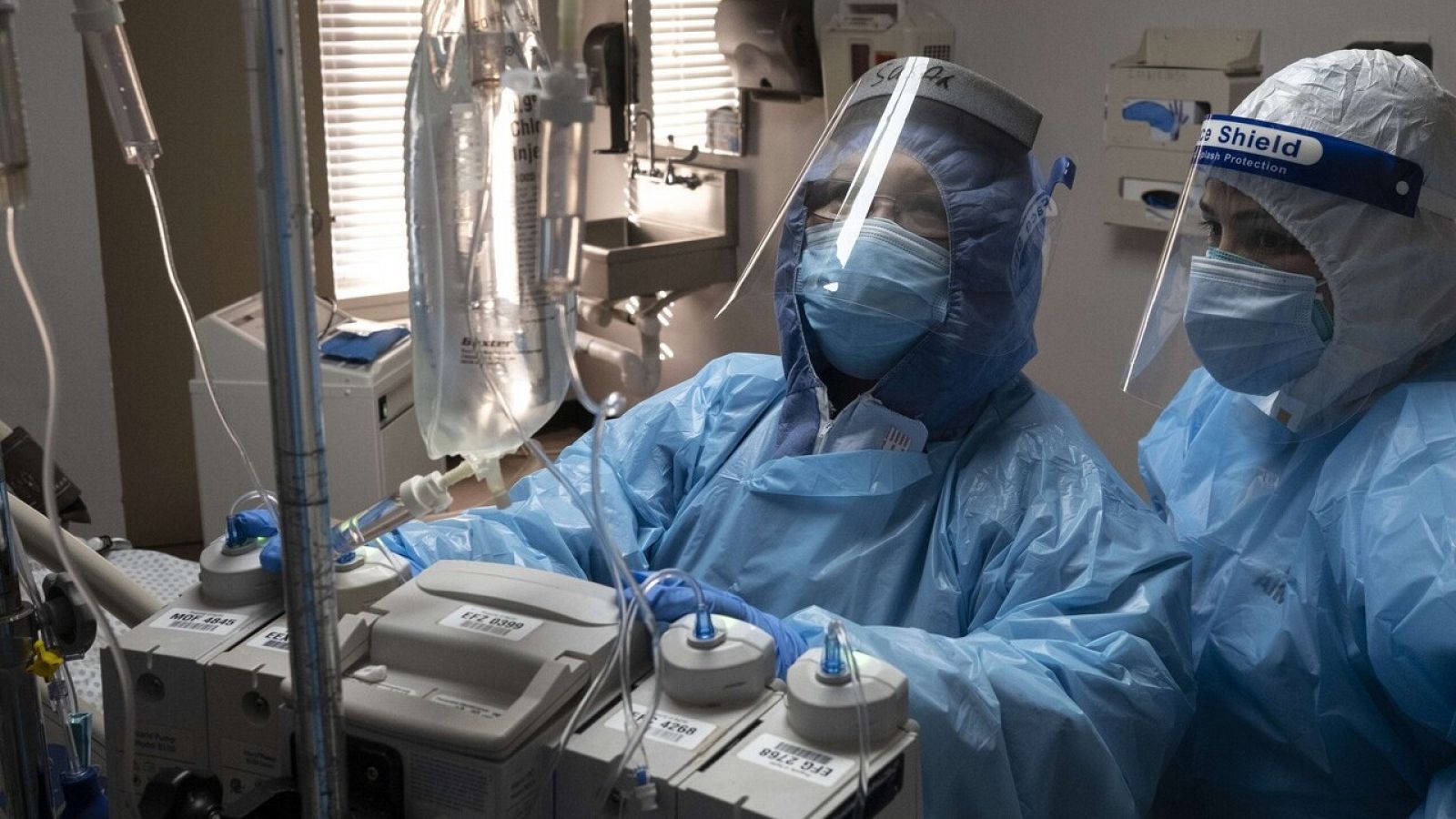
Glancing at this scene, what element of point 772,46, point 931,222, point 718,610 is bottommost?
point 718,610

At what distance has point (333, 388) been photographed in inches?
112

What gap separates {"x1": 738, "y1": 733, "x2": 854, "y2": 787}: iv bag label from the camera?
2.75 ft

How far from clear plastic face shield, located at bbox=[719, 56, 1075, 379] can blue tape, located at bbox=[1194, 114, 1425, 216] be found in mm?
249

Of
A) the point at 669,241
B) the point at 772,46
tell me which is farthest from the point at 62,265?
the point at 772,46

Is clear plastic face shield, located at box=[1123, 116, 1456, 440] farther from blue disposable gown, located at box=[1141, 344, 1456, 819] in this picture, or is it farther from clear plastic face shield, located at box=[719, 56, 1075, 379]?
clear plastic face shield, located at box=[719, 56, 1075, 379]

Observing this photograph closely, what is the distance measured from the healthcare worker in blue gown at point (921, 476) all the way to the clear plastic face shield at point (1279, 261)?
0.21 m

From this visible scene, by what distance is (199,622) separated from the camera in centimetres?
108

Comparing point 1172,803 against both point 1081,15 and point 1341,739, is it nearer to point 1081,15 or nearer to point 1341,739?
point 1341,739

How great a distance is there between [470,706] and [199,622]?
299 mm

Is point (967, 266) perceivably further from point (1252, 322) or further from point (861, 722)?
point (861, 722)

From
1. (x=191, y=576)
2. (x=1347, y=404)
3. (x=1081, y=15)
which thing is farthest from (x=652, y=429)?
(x=1081, y=15)

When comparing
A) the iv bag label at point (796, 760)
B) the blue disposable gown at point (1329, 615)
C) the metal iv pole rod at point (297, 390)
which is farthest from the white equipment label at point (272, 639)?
the blue disposable gown at point (1329, 615)

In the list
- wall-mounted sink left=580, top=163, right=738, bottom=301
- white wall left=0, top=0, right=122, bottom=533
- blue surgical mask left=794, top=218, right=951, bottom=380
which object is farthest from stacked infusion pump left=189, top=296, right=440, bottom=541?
blue surgical mask left=794, top=218, right=951, bottom=380

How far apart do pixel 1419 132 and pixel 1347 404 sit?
33 cm
